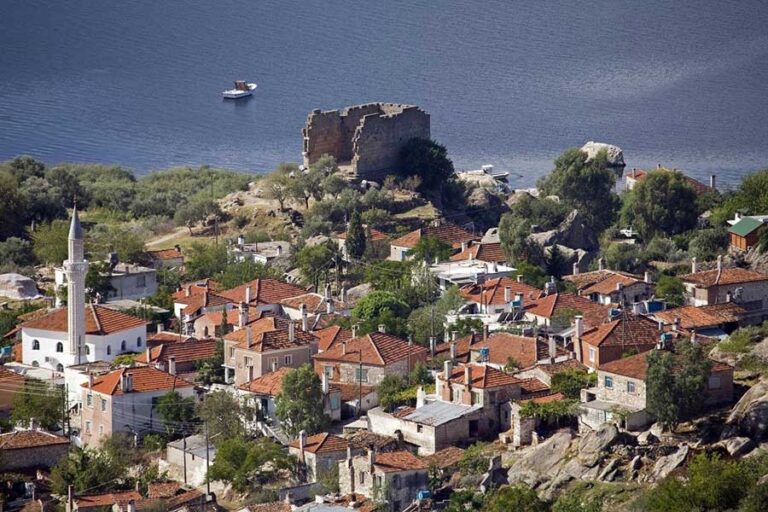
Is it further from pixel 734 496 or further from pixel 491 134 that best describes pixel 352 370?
pixel 491 134

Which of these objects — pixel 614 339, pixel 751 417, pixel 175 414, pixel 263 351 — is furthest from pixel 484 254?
A: pixel 751 417

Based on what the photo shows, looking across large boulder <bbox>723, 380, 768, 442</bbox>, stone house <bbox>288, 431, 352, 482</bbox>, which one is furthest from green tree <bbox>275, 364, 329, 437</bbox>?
large boulder <bbox>723, 380, 768, 442</bbox>

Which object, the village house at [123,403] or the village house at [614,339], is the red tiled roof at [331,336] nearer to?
the village house at [123,403]

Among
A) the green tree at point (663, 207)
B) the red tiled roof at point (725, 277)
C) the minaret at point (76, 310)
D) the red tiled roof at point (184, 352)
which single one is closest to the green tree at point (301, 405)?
the red tiled roof at point (184, 352)

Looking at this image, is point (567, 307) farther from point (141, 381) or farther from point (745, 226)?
point (141, 381)

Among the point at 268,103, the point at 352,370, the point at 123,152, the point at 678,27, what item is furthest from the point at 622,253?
the point at 678,27

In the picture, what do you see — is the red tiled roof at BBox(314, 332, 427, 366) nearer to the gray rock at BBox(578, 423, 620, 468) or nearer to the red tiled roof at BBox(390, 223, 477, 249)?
the gray rock at BBox(578, 423, 620, 468)
